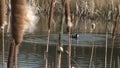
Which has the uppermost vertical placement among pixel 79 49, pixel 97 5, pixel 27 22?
pixel 27 22

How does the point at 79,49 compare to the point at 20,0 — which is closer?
the point at 20,0

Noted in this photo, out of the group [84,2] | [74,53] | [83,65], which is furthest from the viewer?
[84,2]

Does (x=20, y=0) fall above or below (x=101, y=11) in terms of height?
above

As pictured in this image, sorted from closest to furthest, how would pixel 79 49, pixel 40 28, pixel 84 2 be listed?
1. pixel 79 49
2. pixel 84 2
3. pixel 40 28

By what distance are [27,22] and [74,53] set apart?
1447 cm

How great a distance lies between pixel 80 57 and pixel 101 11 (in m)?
9.97

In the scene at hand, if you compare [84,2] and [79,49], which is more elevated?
[84,2]

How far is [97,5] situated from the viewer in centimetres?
2434

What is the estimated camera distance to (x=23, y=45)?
1766cm

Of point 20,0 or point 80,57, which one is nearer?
point 20,0

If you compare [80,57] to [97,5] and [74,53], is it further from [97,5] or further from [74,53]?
[97,5]

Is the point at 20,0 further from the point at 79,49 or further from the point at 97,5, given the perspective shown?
the point at 97,5

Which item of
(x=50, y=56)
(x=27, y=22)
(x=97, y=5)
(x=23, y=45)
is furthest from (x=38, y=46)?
(x=27, y=22)

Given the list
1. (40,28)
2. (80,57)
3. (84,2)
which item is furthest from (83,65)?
(40,28)
